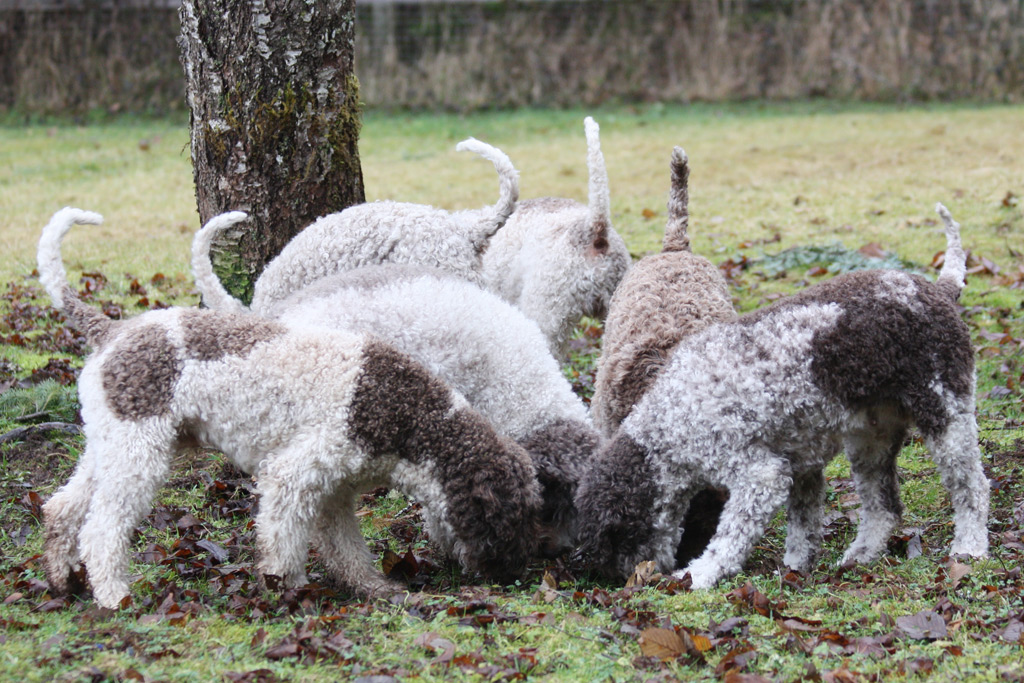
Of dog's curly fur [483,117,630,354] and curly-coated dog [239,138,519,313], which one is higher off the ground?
curly-coated dog [239,138,519,313]

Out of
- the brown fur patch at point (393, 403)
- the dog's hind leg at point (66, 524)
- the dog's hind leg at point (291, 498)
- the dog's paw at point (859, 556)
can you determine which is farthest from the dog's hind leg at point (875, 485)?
A: the dog's hind leg at point (66, 524)

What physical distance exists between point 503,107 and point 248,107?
13084mm

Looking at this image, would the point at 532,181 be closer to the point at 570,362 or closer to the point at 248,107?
the point at 570,362

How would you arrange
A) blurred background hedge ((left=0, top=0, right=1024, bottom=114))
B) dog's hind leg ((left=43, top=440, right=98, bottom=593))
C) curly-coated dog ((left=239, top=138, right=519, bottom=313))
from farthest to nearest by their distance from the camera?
blurred background hedge ((left=0, top=0, right=1024, bottom=114)) < curly-coated dog ((left=239, top=138, right=519, bottom=313)) < dog's hind leg ((left=43, top=440, right=98, bottom=593))

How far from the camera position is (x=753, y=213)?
11859mm

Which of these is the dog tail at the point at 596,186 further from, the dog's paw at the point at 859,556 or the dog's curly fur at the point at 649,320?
the dog's paw at the point at 859,556

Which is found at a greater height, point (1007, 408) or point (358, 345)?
point (358, 345)

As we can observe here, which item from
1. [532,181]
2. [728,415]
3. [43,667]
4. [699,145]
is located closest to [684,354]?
[728,415]

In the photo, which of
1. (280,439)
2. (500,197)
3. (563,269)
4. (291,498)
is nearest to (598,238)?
(563,269)

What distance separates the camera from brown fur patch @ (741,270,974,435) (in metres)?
4.43

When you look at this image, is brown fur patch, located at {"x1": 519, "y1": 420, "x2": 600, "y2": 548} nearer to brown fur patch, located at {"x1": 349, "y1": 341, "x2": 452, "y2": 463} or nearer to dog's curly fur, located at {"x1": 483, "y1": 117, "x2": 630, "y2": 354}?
brown fur patch, located at {"x1": 349, "y1": 341, "x2": 452, "y2": 463}

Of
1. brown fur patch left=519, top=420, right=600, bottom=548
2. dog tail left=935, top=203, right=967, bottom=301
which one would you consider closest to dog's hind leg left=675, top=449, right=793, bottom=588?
brown fur patch left=519, top=420, right=600, bottom=548

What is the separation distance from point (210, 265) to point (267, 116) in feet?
4.07

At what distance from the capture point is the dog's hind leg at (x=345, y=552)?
4.55m
